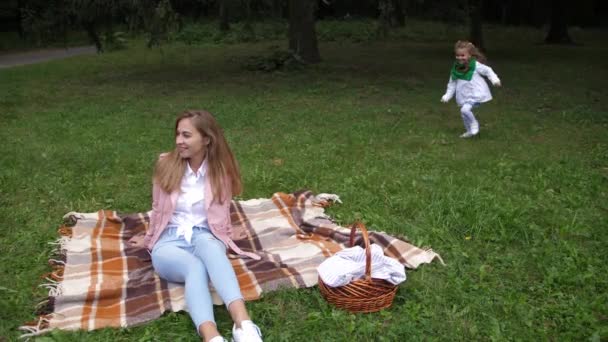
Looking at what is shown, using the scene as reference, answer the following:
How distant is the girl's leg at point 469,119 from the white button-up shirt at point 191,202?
4732mm

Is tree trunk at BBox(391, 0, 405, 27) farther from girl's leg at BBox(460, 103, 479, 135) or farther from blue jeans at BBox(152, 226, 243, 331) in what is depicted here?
blue jeans at BBox(152, 226, 243, 331)

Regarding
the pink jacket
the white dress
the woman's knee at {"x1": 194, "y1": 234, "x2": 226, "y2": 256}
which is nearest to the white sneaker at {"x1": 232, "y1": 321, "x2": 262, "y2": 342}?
the woman's knee at {"x1": 194, "y1": 234, "x2": 226, "y2": 256}

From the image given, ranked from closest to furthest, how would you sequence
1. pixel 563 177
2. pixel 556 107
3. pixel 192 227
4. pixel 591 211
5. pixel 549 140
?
pixel 192 227 → pixel 591 211 → pixel 563 177 → pixel 549 140 → pixel 556 107

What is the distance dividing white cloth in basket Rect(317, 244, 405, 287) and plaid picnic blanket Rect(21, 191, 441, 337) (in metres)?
0.31

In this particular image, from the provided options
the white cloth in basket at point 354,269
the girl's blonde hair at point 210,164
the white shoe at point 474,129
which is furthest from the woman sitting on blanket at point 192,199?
the white shoe at point 474,129

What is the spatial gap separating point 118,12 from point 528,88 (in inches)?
329

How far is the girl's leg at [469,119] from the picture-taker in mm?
7571

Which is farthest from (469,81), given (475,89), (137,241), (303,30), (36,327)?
(303,30)

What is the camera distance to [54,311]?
3.28m

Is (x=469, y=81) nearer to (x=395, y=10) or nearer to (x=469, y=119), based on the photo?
(x=469, y=119)

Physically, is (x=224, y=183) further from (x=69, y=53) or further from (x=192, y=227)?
(x=69, y=53)

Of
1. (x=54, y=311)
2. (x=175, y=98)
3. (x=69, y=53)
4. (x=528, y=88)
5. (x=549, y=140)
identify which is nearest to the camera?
(x=54, y=311)

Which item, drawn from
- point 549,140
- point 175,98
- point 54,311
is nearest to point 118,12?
point 175,98

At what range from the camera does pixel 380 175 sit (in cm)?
589
